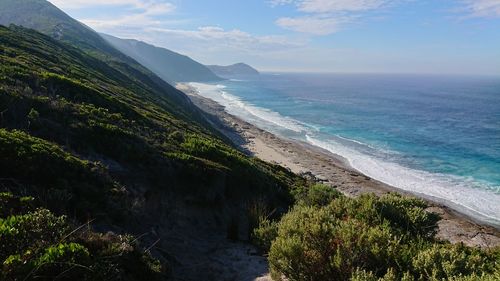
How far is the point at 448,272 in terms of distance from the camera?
240 inches

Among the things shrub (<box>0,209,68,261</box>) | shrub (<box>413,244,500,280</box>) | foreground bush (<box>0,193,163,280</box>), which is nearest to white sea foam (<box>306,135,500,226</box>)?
shrub (<box>413,244,500,280</box>)

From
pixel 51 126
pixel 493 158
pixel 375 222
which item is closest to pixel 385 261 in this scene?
pixel 375 222

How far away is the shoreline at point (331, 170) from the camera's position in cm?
2711

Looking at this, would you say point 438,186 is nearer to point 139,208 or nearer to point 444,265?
point 139,208

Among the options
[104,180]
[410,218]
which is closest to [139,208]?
[104,180]

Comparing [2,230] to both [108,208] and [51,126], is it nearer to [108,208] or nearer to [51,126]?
[108,208]

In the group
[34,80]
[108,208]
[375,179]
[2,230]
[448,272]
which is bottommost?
[375,179]

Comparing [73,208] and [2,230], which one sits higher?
[2,230]

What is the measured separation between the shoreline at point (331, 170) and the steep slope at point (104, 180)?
14096mm

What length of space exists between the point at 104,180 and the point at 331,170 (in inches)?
1384

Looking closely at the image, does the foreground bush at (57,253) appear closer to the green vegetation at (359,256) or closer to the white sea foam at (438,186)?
the green vegetation at (359,256)

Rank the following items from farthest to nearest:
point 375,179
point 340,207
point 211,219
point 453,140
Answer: point 453,140
point 375,179
point 211,219
point 340,207

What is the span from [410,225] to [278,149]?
44666 millimetres

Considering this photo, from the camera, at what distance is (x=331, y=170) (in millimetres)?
44219
